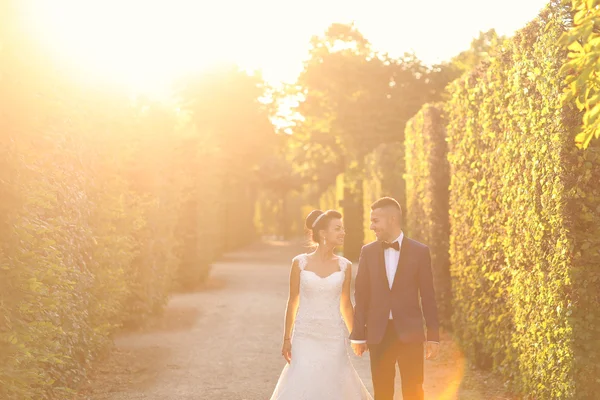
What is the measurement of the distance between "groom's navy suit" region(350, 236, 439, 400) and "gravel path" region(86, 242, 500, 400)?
9.75 ft

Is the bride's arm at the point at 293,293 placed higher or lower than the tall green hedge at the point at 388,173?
lower

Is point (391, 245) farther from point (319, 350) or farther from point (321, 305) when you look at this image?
point (319, 350)

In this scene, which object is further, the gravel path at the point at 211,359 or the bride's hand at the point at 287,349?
the gravel path at the point at 211,359

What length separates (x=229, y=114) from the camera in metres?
42.6

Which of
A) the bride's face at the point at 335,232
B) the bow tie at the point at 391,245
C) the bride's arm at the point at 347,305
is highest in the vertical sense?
the bride's face at the point at 335,232

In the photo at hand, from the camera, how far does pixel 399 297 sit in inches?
250

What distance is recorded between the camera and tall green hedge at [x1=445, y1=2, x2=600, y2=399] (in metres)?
6.78

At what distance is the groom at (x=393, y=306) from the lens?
631cm

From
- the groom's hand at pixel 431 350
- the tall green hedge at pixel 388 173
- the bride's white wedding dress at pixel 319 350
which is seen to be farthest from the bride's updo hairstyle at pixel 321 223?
the tall green hedge at pixel 388 173

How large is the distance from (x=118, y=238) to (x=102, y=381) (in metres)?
1.92

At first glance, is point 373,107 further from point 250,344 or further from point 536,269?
point 536,269

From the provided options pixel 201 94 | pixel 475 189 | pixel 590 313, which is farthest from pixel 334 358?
pixel 201 94

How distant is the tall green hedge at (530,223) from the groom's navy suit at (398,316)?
49.3 inches

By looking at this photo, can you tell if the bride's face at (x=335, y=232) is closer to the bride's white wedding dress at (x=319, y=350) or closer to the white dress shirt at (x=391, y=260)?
the bride's white wedding dress at (x=319, y=350)
